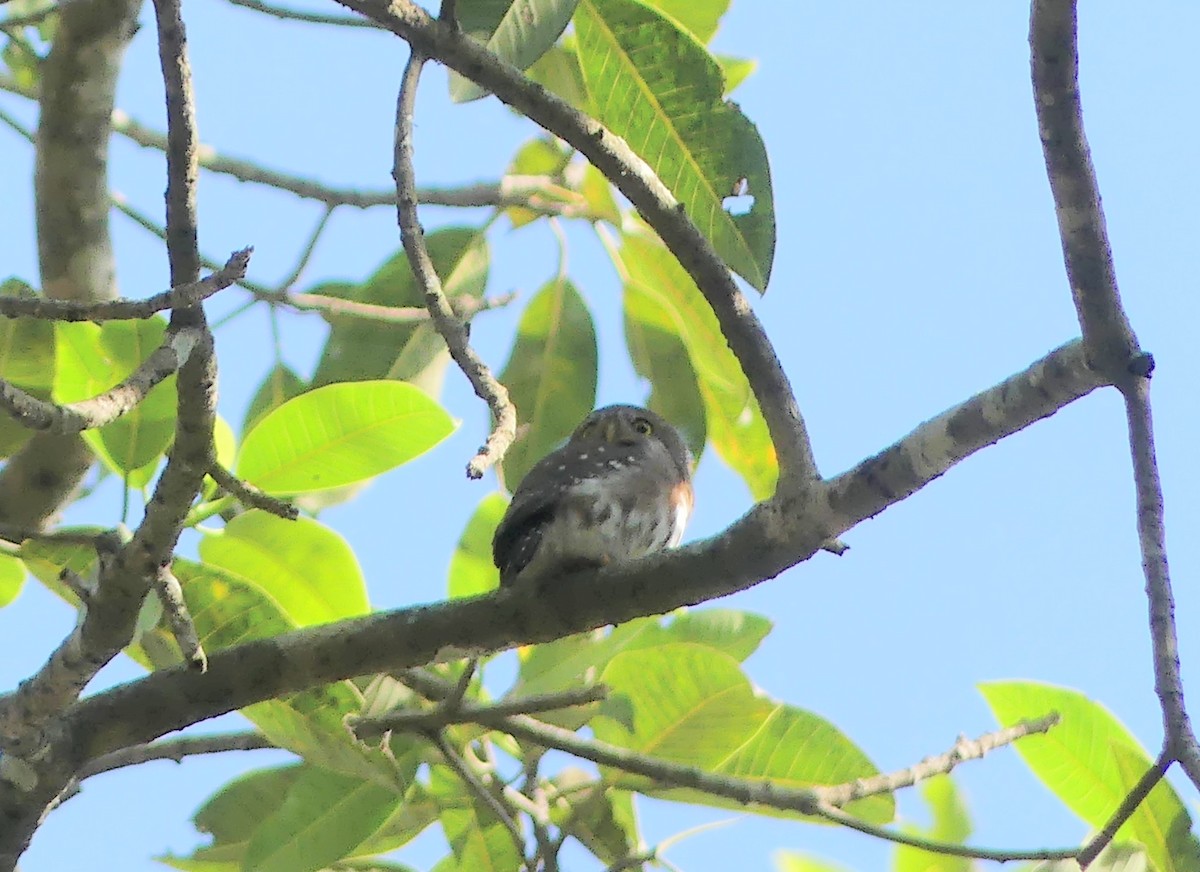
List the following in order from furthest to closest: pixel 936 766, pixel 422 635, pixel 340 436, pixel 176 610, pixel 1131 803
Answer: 1. pixel 340 436
2. pixel 936 766
3. pixel 422 635
4. pixel 176 610
5. pixel 1131 803

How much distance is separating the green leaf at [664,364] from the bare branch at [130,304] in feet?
5.52

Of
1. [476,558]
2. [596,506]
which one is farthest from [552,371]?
[596,506]

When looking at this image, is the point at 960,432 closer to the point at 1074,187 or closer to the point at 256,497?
the point at 1074,187

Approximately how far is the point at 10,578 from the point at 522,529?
0.98m

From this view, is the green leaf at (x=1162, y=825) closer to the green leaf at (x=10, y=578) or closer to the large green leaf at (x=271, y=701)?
the large green leaf at (x=271, y=701)

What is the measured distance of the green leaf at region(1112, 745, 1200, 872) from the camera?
7.91 feet

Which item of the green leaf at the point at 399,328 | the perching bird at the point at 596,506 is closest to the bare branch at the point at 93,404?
the perching bird at the point at 596,506

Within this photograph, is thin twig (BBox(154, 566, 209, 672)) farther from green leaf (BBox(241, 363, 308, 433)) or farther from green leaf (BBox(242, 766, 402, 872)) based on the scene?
green leaf (BBox(241, 363, 308, 433))

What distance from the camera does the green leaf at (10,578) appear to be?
8.61 feet

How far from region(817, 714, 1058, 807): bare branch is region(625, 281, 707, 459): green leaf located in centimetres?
106

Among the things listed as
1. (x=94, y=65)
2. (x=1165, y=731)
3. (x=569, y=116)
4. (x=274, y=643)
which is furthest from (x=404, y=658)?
(x=94, y=65)

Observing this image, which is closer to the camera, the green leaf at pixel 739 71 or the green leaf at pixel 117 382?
the green leaf at pixel 117 382

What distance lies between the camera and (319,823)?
2.51 metres

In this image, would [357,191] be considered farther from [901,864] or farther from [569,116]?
[901,864]
